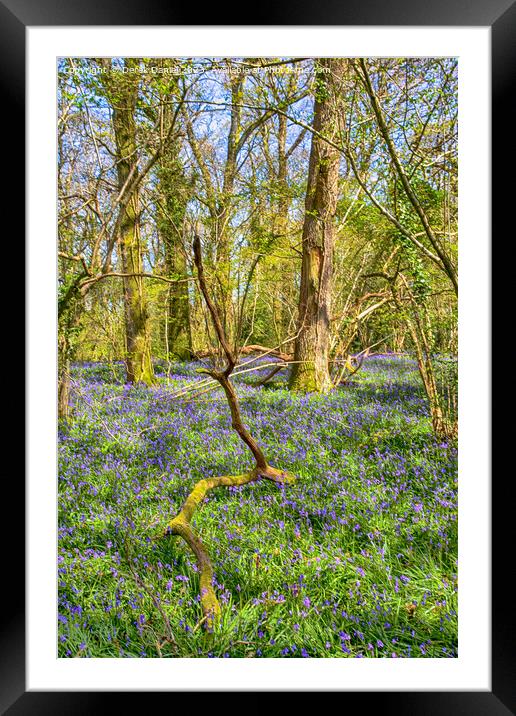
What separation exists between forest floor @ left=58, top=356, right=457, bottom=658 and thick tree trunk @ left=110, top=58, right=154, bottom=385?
0.62 ft

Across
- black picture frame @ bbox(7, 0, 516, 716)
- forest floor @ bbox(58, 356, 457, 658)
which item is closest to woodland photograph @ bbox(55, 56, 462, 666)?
forest floor @ bbox(58, 356, 457, 658)

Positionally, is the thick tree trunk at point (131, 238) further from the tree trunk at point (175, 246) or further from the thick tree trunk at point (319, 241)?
the thick tree trunk at point (319, 241)

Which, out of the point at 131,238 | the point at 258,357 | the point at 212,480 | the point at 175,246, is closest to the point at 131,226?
the point at 131,238

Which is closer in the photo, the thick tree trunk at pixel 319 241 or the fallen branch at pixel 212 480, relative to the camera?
the fallen branch at pixel 212 480

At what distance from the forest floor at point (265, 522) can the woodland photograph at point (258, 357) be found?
11mm

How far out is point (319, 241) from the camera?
7.75ft

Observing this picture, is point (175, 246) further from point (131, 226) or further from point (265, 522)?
point (265, 522)

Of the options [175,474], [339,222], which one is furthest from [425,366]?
[175,474]

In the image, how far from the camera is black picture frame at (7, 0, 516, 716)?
1.62 metres

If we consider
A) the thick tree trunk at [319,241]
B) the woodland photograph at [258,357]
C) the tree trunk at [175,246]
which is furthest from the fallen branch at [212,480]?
the thick tree trunk at [319,241]

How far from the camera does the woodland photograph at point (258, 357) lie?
1.79m
